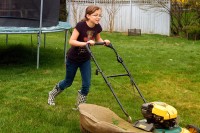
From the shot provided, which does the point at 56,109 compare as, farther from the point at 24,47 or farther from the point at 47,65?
the point at 24,47

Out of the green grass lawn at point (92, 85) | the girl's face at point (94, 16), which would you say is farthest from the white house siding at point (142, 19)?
the girl's face at point (94, 16)

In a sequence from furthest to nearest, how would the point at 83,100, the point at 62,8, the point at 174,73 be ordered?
1. the point at 62,8
2. the point at 174,73
3. the point at 83,100

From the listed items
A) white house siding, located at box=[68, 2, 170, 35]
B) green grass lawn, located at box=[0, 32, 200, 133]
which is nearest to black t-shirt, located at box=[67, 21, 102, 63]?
green grass lawn, located at box=[0, 32, 200, 133]

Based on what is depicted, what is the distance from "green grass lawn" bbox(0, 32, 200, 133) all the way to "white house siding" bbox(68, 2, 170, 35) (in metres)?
5.43

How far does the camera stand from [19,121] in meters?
4.96

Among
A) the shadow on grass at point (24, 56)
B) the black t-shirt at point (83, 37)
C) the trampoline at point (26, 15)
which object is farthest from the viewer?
the shadow on grass at point (24, 56)

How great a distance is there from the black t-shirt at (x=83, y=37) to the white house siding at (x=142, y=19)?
12.3 metres

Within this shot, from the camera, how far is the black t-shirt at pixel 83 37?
16.7ft

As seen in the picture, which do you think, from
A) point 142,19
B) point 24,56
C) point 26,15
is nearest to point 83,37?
point 26,15

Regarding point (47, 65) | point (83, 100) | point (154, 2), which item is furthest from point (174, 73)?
point (154, 2)

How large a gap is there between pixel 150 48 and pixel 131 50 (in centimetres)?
86

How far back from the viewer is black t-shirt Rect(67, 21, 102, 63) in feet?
16.7

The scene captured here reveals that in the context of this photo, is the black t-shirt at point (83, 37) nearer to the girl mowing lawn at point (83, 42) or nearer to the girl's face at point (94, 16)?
the girl mowing lawn at point (83, 42)

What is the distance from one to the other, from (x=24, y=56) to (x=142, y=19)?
8.83 metres
